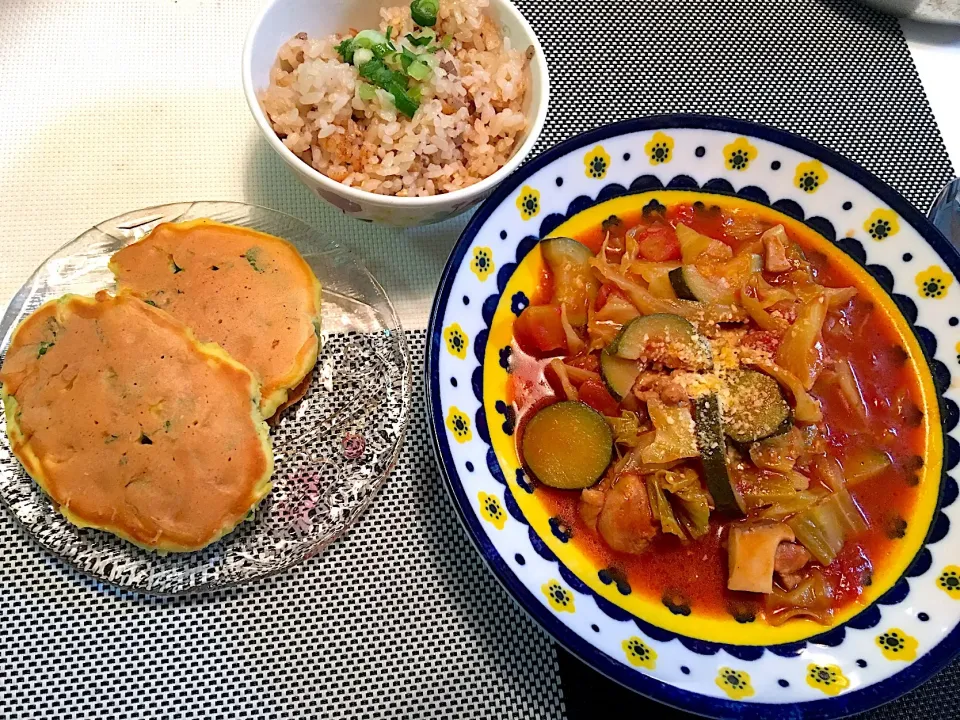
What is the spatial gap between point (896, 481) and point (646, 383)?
810mm

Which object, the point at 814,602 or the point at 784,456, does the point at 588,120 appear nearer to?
the point at 784,456

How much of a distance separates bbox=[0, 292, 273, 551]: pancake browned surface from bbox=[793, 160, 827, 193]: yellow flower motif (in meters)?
1.81

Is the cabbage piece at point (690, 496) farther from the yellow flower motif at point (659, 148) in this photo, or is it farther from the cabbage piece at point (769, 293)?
the yellow flower motif at point (659, 148)

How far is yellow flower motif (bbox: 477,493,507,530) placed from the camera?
1.69 meters

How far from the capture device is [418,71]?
6.68ft

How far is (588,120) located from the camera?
2713mm

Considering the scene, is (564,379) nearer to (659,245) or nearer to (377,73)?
(659,245)

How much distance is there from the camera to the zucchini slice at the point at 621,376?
194cm

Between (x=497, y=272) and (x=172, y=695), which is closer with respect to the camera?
(x=172, y=695)

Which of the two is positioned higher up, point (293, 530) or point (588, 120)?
point (588, 120)

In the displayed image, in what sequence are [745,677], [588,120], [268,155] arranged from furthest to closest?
1. [588,120]
2. [268,155]
3. [745,677]

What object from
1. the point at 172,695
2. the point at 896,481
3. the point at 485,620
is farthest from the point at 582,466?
the point at 172,695

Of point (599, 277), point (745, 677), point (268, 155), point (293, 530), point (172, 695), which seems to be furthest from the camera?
point (268, 155)

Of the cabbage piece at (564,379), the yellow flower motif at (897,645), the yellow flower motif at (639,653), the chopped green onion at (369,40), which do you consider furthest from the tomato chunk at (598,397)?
the chopped green onion at (369,40)
